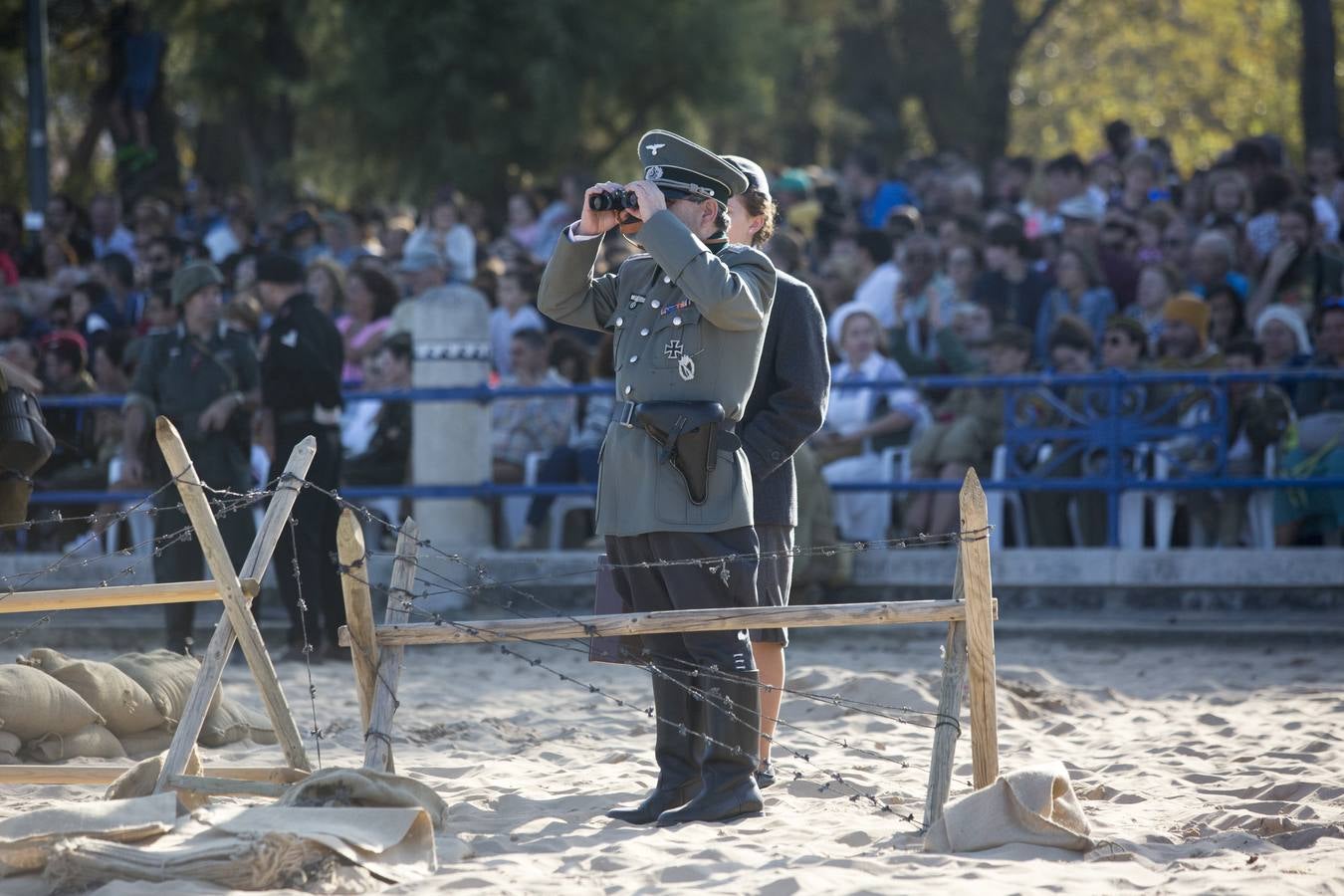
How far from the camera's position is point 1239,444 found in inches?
373

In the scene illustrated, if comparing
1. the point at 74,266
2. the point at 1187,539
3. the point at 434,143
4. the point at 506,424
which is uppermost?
the point at 434,143

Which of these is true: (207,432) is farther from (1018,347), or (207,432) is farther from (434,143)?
(434,143)

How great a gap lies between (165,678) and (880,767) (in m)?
2.69

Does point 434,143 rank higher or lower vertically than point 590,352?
higher

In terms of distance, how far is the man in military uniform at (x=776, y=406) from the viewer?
215 inches

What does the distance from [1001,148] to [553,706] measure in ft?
47.6

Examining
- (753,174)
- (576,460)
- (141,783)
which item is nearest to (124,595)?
(141,783)

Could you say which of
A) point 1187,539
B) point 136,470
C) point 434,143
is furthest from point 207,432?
point 434,143

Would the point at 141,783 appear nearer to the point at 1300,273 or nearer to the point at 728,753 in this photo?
the point at 728,753

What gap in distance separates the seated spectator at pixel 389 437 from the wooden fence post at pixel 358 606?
555 cm

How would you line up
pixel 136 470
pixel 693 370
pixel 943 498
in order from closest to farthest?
pixel 693 370 < pixel 136 470 < pixel 943 498

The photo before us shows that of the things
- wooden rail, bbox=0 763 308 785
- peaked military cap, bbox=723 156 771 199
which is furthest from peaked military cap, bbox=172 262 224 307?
peaked military cap, bbox=723 156 771 199

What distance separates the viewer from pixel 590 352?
36.5 feet

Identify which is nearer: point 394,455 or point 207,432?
point 207,432
